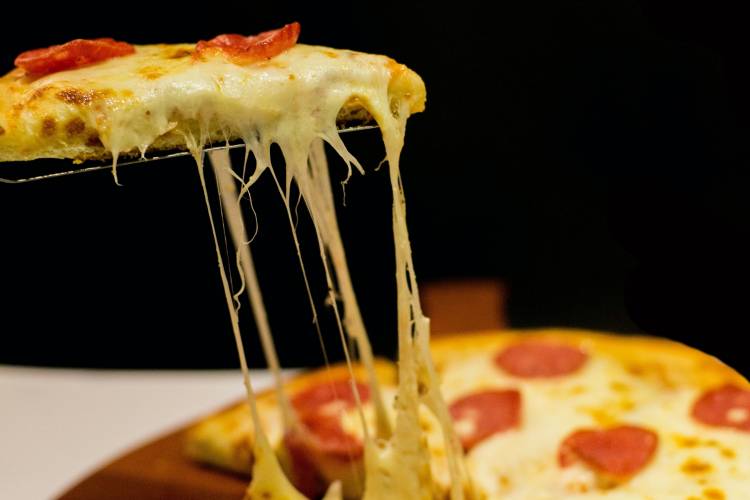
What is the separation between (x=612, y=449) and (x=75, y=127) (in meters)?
0.92

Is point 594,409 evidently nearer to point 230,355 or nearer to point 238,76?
point 238,76

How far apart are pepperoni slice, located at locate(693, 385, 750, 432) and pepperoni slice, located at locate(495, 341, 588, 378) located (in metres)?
0.28

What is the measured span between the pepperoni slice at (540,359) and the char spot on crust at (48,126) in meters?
1.04

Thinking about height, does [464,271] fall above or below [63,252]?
below

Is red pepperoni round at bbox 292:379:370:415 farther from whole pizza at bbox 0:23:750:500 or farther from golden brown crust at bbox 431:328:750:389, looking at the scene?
golden brown crust at bbox 431:328:750:389

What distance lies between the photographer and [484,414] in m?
1.57

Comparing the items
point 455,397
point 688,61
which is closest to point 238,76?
point 455,397

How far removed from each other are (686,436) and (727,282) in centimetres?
68

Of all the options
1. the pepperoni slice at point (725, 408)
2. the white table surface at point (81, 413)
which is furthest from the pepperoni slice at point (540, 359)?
the white table surface at point (81, 413)

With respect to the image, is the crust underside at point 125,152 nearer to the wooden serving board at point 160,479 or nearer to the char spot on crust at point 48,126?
the char spot on crust at point 48,126

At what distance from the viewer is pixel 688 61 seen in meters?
2.23

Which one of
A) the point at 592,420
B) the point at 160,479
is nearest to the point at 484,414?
the point at 592,420

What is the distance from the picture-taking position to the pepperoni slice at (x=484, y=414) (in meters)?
1.53

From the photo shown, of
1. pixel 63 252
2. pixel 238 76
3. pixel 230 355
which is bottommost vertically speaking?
pixel 230 355
